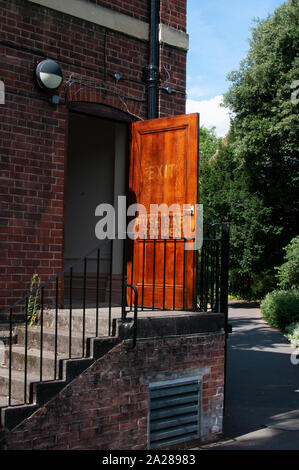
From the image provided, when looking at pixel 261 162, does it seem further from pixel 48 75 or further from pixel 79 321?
pixel 79 321

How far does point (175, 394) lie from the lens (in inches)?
221

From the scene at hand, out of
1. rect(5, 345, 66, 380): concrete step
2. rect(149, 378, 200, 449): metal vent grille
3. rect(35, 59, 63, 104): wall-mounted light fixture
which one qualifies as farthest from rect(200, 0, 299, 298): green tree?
rect(5, 345, 66, 380): concrete step

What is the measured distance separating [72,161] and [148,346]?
4975mm

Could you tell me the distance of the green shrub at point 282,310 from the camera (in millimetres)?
16125

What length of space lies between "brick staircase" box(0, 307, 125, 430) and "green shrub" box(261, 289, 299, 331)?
37.2 ft

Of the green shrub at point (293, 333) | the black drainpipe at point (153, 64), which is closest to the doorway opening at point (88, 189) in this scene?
the black drainpipe at point (153, 64)

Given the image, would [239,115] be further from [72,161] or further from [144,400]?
[144,400]

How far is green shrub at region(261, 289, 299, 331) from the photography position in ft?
52.9

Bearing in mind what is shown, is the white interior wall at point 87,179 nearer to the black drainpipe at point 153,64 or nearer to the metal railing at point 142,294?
the black drainpipe at point 153,64

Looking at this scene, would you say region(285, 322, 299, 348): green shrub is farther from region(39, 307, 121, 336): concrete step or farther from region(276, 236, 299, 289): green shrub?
region(39, 307, 121, 336): concrete step

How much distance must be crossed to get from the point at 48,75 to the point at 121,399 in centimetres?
363
